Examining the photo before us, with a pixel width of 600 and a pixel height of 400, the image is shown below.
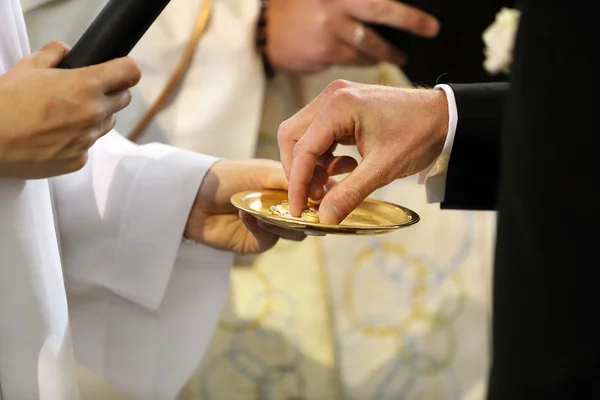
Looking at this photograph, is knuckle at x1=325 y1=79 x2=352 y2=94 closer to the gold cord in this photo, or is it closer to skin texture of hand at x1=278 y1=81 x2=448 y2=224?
skin texture of hand at x1=278 y1=81 x2=448 y2=224

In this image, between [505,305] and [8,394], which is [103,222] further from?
[505,305]

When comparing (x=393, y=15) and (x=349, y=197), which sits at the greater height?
(x=393, y=15)

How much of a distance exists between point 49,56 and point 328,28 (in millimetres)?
569

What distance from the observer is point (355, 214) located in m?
0.60

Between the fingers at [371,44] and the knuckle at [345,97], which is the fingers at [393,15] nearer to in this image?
the fingers at [371,44]

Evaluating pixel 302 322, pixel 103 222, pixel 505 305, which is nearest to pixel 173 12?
pixel 103 222

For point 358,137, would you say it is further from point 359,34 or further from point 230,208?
point 359,34

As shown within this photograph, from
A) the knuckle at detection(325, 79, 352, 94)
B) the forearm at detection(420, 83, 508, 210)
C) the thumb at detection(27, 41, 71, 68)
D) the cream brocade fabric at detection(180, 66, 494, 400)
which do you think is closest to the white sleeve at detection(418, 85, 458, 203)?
the forearm at detection(420, 83, 508, 210)

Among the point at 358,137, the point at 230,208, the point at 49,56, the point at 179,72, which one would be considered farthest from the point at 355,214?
the point at 179,72

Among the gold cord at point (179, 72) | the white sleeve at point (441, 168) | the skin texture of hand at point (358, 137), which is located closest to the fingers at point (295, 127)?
the skin texture of hand at point (358, 137)

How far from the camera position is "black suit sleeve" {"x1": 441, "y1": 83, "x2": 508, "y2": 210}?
63 centimetres

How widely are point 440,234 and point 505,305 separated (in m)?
0.91

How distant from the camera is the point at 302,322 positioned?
3.54 ft

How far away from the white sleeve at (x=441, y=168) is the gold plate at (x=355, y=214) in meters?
0.07
